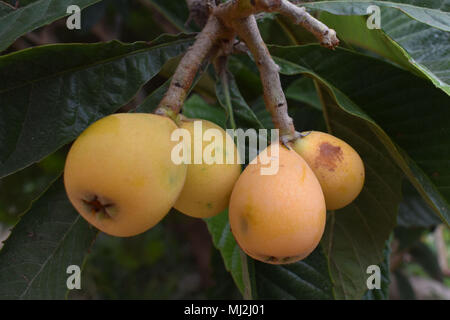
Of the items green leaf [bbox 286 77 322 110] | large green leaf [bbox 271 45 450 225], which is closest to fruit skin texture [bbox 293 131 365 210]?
large green leaf [bbox 271 45 450 225]

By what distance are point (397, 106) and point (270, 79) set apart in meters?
0.31

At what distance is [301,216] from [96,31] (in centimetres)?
170

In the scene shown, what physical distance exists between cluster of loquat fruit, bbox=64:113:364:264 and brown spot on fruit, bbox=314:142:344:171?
5cm

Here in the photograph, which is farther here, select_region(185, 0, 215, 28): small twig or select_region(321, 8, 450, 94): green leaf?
select_region(185, 0, 215, 28): small twig

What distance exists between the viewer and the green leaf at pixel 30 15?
0.78 meters

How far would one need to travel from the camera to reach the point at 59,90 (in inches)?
32.8

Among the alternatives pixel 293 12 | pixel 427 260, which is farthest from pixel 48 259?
pixel 427 260

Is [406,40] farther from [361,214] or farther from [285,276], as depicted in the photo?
[285,276]

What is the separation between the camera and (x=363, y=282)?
110 centimetres

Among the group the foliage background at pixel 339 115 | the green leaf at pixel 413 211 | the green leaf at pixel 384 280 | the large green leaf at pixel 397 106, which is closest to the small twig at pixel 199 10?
the foliage background at pixel 339 115

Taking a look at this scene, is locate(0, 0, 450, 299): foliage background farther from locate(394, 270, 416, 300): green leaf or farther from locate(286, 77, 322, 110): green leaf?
locate(394, 270, 416, 300): green leaf

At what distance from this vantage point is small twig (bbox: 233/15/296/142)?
786 millimetres

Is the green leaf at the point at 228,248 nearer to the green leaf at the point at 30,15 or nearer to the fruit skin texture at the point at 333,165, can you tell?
the fruit skin texture at the point at 333,165
